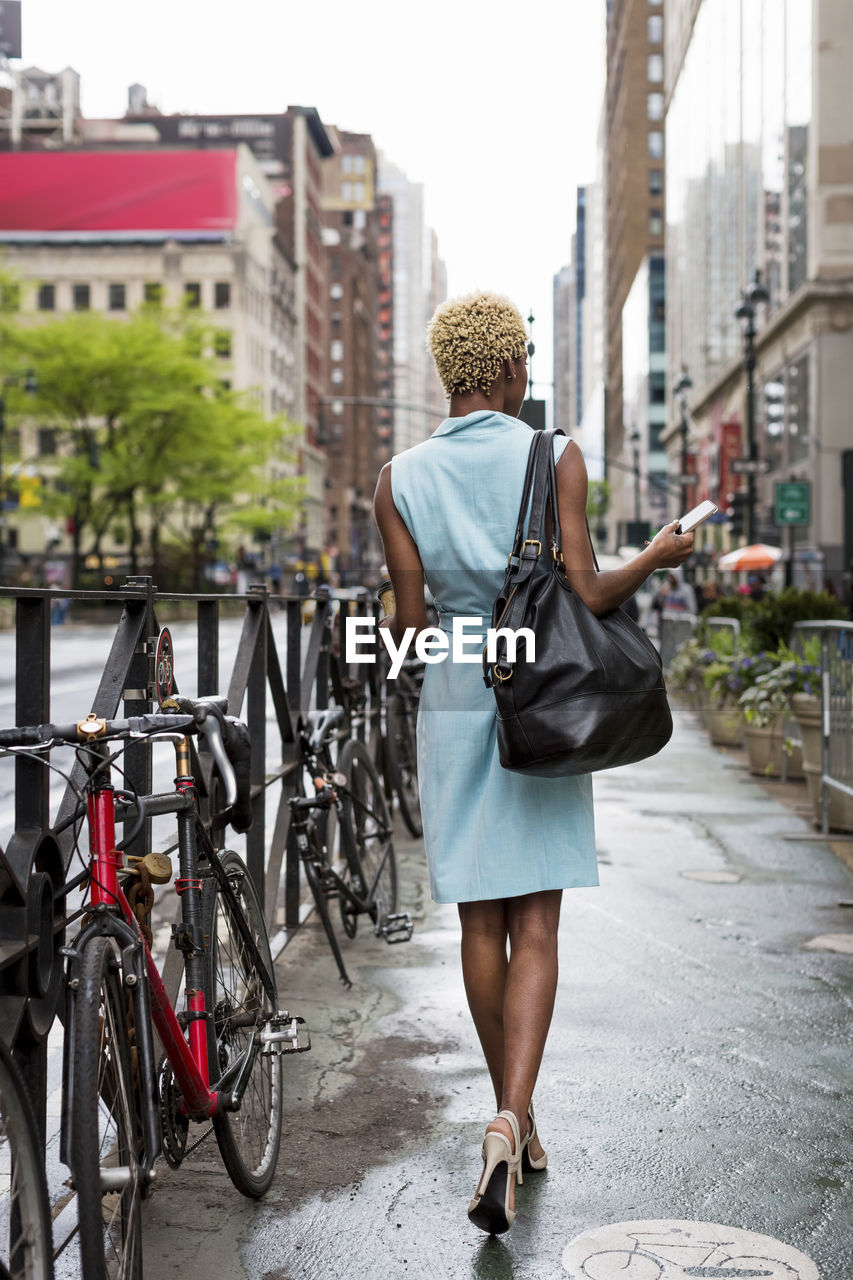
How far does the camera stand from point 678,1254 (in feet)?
12.1

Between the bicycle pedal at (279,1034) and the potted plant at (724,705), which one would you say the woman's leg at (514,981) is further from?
the potted plant at (724,705)

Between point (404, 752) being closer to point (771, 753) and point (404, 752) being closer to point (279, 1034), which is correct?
point (771, 753)

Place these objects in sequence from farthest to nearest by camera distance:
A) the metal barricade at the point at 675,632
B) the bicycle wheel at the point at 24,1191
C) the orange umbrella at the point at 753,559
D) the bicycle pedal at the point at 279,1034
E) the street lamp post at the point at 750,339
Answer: the orange umbrella at the point at 753,559
the street lamp post at the point at 750,339
the metal barricade at the point at 675,632
the bicycle pedal at the point at 279,1034
the bicycle wheel at the point at 24,1191

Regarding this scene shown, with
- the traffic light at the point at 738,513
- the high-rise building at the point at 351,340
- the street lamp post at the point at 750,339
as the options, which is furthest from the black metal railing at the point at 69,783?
the high-rise building at the point at 351,340

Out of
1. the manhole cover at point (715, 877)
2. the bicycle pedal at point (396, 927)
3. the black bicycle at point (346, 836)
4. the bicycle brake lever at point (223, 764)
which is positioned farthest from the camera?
the manhole cover at point (715, 877)

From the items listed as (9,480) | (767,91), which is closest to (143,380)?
(9,480)

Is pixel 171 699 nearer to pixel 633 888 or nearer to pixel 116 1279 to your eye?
pixel 116 1279

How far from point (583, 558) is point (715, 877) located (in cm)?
533

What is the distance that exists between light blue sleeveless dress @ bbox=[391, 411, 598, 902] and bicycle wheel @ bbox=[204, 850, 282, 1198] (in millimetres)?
562

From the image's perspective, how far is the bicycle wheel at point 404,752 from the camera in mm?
9477

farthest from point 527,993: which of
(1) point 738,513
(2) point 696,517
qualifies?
(1) point 738,513

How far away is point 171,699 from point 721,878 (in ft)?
18.1

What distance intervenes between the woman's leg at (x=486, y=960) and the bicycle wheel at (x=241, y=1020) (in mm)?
607

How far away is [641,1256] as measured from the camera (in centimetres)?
367
